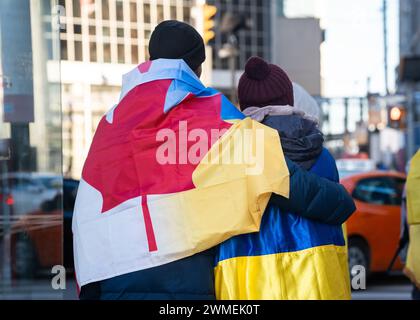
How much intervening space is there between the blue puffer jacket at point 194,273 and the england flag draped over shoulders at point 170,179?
3 centimetres

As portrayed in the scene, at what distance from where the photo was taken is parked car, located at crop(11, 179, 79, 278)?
126 inches

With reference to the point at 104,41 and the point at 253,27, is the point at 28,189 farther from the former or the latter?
the point at 253,27

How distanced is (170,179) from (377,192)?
24.5 ft

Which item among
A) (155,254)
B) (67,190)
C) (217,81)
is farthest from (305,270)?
(217,81)

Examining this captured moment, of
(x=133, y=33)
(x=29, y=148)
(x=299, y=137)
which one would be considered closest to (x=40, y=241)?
(x=29, y=148)

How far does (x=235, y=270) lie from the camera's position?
1.83 m

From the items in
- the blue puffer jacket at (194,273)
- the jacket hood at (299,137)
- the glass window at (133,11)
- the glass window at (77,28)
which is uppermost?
the glass window at (133,11)

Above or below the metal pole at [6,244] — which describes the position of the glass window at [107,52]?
above

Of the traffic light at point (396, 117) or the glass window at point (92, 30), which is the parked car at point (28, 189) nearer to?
the glass window at point (92, 30)

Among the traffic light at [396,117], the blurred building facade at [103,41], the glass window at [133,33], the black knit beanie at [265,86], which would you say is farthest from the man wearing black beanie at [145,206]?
the traffic light at [396,117]

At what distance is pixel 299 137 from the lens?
6.46 feet

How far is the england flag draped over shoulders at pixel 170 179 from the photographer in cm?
179
